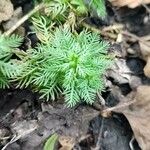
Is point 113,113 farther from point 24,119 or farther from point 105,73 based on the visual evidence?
point 24,119

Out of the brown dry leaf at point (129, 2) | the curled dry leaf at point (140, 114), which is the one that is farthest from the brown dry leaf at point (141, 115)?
the brown dry leaf at point (129, 2)

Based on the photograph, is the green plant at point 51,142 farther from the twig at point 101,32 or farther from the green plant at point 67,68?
the twig at point 101,32

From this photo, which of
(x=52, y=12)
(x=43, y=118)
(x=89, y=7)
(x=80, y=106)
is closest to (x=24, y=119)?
(x=43, y=118)

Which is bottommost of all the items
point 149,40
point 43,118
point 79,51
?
point 149,40

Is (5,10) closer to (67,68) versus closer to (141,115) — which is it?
(67,68)

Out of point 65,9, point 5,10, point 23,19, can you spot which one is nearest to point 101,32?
point 65,9

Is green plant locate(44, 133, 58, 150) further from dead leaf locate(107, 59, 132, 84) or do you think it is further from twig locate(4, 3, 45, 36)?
twig locate(4, 3, 45, 36)
